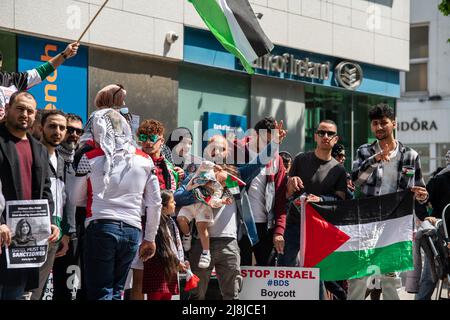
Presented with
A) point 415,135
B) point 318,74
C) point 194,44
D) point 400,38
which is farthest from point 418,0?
point 194,44

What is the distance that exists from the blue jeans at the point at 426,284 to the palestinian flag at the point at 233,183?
240cm

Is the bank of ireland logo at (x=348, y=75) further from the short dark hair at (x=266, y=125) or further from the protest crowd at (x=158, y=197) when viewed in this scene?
the short dark hair at (x=266, y=125)

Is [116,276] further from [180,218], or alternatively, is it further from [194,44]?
[194,44]

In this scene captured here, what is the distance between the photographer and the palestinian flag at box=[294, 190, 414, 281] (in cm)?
981

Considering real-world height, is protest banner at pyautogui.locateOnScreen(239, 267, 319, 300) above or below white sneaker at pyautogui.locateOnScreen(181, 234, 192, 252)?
below

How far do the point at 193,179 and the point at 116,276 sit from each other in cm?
174

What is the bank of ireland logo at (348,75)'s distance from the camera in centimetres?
1984

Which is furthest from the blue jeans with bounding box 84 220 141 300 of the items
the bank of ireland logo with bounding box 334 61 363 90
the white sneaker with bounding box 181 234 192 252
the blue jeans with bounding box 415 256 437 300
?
the bank of ireland logo with bounding box 334 61 363 90

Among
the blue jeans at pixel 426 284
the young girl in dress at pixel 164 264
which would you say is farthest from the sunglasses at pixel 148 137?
the blue jeans at pixel 426 284

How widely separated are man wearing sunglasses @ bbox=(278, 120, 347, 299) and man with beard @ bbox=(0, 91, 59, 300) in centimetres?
344

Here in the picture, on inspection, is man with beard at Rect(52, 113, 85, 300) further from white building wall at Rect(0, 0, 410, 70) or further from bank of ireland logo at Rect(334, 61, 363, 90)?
bank of ireland logo at Rect(334, 61, 363, 90)

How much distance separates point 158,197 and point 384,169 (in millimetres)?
2924
